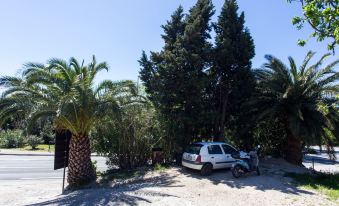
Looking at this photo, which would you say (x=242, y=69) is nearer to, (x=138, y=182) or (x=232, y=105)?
(x=232, y=105)

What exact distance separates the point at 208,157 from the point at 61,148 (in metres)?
6.86

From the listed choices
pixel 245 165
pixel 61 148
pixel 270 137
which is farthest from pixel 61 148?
pixel 270 137

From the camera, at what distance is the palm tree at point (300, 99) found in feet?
52.1

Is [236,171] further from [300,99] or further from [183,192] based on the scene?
[300,99]

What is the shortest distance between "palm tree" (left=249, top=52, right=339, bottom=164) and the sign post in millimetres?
9562

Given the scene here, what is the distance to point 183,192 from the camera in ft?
37.6

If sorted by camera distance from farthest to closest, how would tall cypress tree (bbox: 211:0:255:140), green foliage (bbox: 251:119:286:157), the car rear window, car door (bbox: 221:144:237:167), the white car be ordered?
green foliage (bbox: 251:119:286:157) → tall cypress tree (bbox: 211:0:255:140) → car door (bbox: 221:144:237:167) → the car rear window → the white car

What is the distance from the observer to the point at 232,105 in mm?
18250

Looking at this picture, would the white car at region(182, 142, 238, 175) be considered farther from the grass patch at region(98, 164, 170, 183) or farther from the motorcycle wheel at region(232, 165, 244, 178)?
the grass patch at region(98, 164, 170, 183)

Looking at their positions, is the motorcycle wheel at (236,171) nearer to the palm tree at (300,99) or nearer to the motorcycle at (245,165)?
the motorcycle at (245,165)

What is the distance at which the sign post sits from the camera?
564 inches

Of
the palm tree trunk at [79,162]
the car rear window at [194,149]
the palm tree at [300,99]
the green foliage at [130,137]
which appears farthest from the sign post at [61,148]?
the palm tree at [300,99]

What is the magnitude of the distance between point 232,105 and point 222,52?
3.21 metres

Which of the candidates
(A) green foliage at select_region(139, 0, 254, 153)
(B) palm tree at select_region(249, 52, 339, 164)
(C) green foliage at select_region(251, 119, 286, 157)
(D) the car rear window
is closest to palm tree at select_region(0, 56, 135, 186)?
(A) green foliage at select_region(139, 0, 254, 153)
